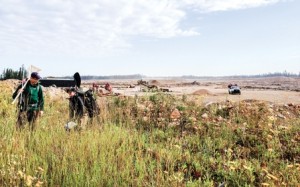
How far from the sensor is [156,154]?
21.6 feet

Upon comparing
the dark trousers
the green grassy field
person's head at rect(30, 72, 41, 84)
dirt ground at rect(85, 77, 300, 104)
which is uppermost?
person's head at rect(30, 72, 41, 84)

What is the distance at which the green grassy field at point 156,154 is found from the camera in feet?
16.3

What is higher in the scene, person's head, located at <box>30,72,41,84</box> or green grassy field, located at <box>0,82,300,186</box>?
person's head, located at <box>30,72,41,84</box>

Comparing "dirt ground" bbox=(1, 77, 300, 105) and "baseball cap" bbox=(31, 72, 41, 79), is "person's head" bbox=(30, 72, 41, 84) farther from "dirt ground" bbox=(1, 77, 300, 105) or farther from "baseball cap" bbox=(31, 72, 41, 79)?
"dirt ground" bbox=(1, 77, 300, 105)

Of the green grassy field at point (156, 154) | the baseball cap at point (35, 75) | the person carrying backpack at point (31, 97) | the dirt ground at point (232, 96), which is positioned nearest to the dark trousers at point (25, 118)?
the person carrying backpack at point (31, 97)

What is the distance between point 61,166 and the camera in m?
5.16

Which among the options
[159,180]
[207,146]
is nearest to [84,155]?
[159,180]

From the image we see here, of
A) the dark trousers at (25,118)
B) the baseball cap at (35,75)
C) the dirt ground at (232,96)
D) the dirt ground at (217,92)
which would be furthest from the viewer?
the dirt ground at (232,96)

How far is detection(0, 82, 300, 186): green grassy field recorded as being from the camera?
16.3 feet

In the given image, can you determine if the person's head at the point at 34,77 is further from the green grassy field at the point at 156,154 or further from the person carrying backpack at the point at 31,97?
the green grassy field at the point at 156,154

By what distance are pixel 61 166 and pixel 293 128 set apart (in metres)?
6.80

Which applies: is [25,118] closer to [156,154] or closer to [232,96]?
[156,154]

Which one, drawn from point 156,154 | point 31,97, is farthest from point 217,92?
point 156,154

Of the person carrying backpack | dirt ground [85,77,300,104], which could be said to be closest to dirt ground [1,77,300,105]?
dirt ground [85,77,300,104]
